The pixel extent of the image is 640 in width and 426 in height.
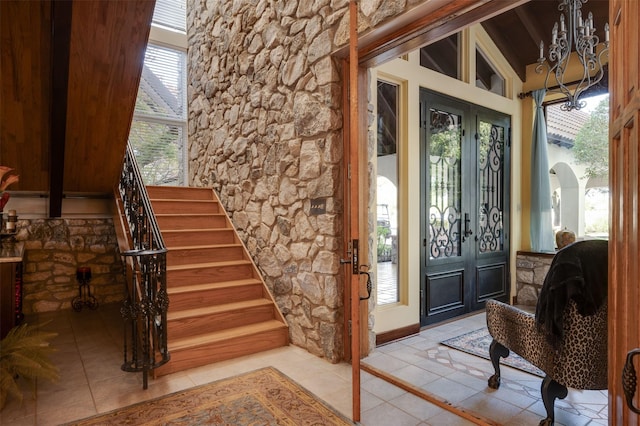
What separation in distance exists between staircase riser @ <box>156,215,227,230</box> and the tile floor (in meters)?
1.26

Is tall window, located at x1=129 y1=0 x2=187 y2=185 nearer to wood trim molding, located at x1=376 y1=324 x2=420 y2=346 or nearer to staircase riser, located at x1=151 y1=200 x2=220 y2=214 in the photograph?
staircase riser, located at x1=151 y1=200 x2=220 y2=214

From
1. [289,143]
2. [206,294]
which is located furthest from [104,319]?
[289,143]

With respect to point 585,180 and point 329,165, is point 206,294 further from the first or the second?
point 585,180

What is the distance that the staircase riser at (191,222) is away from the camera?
420 centimetres

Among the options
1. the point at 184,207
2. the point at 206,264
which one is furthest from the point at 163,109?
the point at 206,264

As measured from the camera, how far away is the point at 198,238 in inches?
163

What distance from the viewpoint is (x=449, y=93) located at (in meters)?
4.08

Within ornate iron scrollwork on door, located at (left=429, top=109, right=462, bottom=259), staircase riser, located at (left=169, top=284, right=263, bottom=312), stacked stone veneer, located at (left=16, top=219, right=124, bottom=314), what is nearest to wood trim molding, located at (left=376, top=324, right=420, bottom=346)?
ornate iron scrollwork on door, located at (left=429, top=109, right=462, bottom=259)

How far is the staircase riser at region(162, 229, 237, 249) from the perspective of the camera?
13.0ft

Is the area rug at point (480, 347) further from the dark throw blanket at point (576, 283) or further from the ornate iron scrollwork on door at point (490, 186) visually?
the ornate iron scrollwork on door at point (490, 186)

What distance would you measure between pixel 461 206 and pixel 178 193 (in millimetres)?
3389

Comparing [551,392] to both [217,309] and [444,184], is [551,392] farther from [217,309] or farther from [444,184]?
[217,309]

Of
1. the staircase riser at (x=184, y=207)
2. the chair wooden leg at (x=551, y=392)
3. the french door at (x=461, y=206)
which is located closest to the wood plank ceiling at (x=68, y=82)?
the staircase riser at (x=184, y=207)

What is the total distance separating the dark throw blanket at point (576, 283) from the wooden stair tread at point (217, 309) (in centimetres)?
237
